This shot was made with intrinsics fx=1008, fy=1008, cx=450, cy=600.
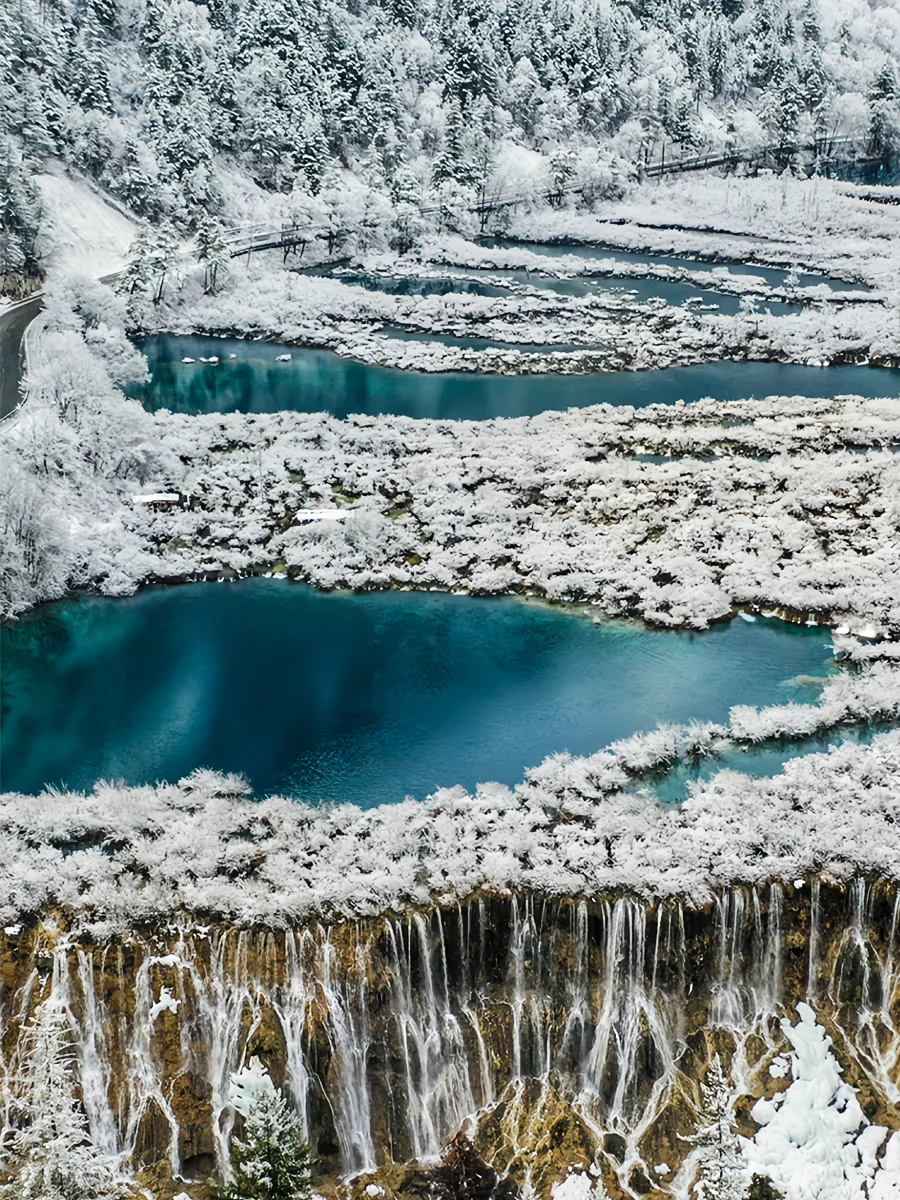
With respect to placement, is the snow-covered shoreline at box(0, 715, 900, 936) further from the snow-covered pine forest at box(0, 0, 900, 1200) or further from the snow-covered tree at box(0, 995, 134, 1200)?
the snow-covered tree at box(0, 995, 134, 1200)

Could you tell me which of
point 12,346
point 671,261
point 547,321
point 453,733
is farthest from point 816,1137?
point 671,261

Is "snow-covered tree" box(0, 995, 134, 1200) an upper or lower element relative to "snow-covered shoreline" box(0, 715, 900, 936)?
upper

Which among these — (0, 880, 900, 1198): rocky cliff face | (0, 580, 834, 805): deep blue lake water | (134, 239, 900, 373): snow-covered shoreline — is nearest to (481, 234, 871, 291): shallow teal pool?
(134, 239, 900, 373): snow-covered shoreline

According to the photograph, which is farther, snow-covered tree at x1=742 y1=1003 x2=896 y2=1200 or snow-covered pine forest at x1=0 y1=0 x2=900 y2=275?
snow-covered pine forest at x1=0 y1=0 x2=900 y2=275

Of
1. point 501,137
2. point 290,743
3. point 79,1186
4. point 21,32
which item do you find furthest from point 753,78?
point 79,1186

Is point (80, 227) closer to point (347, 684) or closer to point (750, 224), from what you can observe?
point (750, 224)

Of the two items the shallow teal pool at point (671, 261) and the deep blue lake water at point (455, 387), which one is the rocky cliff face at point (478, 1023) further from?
the shallow teal pool at point (671, 261)

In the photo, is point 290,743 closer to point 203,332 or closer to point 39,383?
point 39,383
